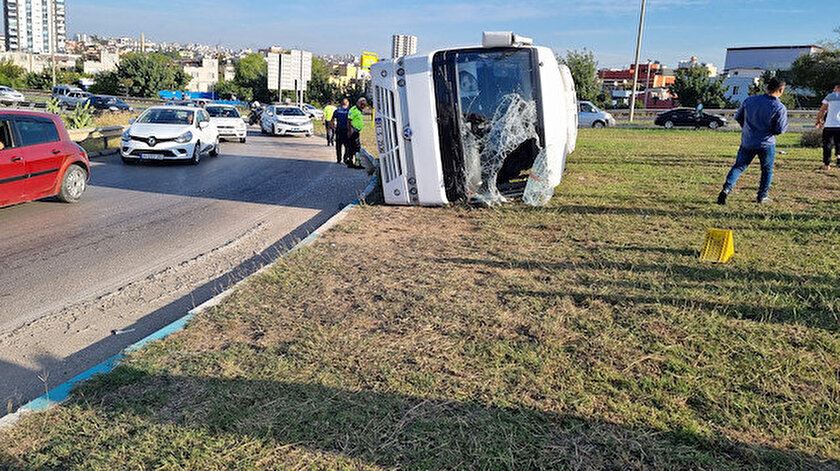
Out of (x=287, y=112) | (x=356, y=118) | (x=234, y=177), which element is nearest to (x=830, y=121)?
(x=356, y=118)

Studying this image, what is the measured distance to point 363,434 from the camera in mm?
3213

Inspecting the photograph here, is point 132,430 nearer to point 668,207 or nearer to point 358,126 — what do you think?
point 668,207

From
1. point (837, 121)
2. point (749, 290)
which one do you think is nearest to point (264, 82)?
point (837, 121)

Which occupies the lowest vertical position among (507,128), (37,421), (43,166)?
(37,421)

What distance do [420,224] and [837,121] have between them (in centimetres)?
1041

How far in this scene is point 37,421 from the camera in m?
3.31

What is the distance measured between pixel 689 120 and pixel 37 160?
4007 centimetres

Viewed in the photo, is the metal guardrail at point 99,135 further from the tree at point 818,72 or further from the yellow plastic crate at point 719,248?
the tree at point 818,72

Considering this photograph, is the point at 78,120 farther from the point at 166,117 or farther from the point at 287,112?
the point at 287,112

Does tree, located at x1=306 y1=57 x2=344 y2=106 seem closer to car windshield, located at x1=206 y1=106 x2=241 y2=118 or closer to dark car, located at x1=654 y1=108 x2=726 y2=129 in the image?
dark car, located at x1=654 y1=108 x2=726 y2=129

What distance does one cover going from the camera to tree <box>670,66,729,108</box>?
59.1 m

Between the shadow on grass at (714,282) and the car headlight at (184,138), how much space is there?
36.5 feet

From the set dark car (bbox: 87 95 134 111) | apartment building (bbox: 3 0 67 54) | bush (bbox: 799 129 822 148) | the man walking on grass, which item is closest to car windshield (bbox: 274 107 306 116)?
bush (bbox: 799 129 822 148)

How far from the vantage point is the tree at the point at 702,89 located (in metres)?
59.1
